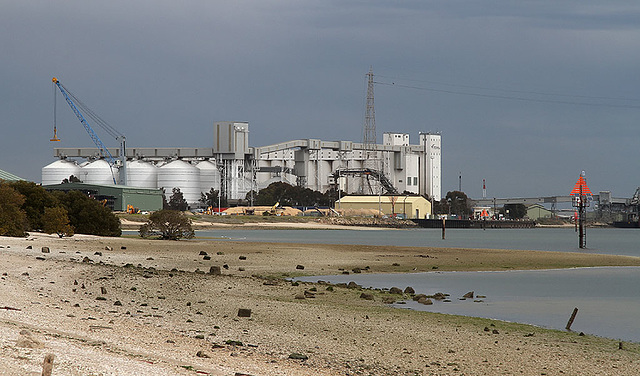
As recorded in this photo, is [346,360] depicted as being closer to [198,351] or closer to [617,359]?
[198,351]

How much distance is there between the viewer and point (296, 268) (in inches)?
1662

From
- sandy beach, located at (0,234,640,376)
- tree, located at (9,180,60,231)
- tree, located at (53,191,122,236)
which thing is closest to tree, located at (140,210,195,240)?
tree, located at (53,191,122,236)

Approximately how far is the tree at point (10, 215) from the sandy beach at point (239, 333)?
1815 centimetres

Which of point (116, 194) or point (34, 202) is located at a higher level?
point (116, 194)

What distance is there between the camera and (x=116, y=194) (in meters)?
172

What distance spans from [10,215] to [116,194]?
402ft

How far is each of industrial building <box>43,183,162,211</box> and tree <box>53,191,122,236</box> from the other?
96.5 meters

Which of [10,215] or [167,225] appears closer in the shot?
[10,215]

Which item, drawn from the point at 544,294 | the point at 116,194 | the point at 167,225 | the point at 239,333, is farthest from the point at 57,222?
the point at 116,194

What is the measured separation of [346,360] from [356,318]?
6.52 m

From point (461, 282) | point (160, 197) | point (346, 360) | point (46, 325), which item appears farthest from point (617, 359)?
point (160, 197)

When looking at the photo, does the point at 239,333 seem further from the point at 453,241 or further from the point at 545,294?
the point at 453,241

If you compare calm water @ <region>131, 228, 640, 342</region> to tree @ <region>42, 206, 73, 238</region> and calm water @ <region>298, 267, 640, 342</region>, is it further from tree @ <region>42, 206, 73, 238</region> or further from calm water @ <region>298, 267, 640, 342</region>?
tree @ <region>42, 206, 73, 238</region>

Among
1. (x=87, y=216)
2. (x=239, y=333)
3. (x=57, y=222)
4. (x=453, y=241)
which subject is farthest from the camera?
(x=453, y=241)
